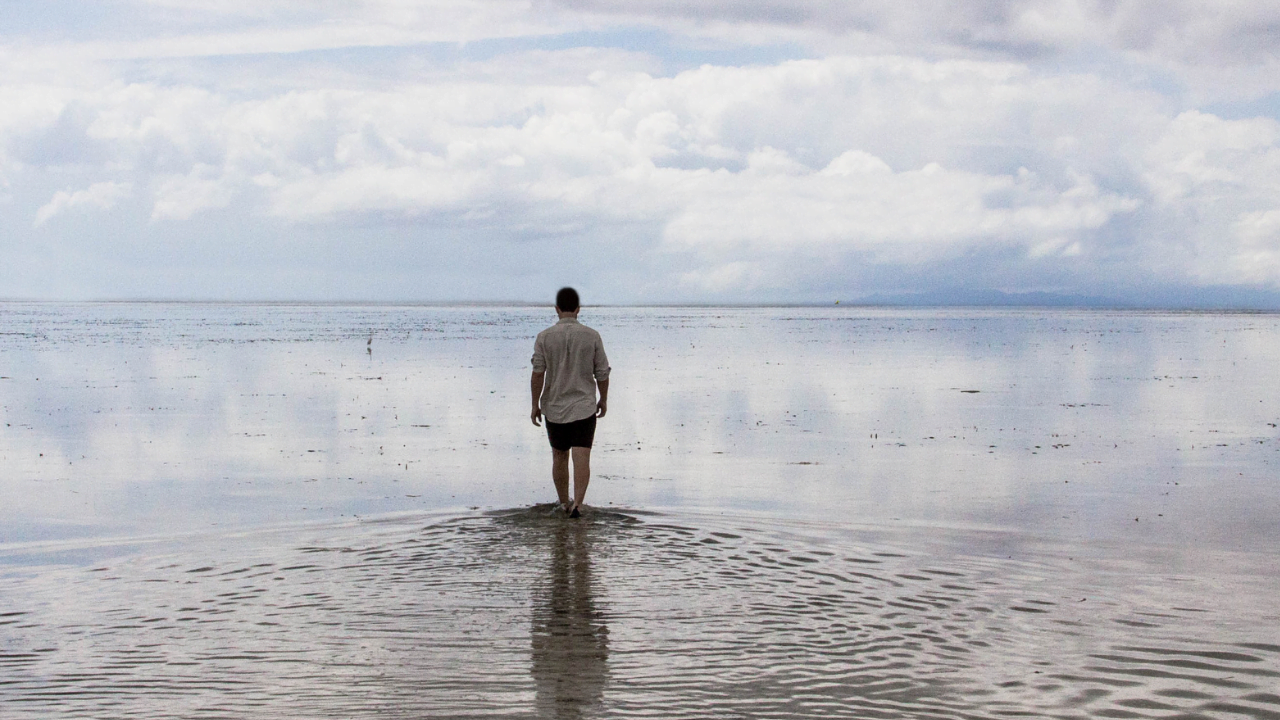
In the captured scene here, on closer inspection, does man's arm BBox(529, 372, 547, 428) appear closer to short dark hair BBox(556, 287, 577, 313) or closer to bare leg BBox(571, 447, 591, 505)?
bare leg BBox(571, 447, 591, 505)

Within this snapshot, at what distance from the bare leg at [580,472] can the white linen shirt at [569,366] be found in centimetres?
33

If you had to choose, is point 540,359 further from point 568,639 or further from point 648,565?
point 568,639

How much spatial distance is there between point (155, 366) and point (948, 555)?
97.1ft

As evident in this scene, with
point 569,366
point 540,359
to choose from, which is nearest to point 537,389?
point 540,359

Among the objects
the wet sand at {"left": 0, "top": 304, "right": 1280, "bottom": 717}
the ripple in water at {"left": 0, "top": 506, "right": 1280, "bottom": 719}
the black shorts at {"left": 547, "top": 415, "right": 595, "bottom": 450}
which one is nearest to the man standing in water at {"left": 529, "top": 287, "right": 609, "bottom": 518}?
the black shorts at {"left": 547, "top": 415, "right": 595, "bottom": 450}

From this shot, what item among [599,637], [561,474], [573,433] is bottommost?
[599,637]

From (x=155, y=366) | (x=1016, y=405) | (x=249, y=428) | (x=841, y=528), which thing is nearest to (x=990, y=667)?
(x=841, y=528)

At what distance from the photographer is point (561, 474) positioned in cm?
1149

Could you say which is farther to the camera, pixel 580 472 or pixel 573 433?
pixel 573 433

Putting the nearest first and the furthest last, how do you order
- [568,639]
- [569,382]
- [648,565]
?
[568,639]
[648,565]
[569,382]

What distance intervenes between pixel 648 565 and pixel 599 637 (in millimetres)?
2020

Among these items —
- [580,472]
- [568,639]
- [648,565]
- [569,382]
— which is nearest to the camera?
[568,639]

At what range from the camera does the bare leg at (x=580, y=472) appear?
36.7 ft

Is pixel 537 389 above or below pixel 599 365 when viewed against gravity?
below
